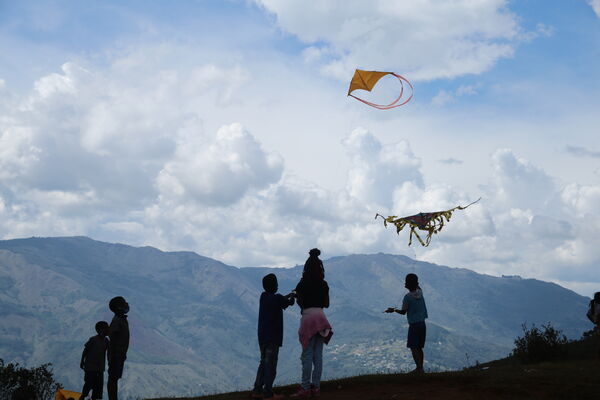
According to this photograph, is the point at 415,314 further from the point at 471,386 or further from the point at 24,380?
the point at 24,380

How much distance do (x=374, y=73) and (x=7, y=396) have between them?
33.5 metres

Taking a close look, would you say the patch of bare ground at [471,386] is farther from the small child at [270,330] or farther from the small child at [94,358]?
the small child at [94,358]

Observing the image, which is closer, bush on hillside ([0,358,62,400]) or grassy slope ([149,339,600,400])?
grassy slope ([149,339,600,400])

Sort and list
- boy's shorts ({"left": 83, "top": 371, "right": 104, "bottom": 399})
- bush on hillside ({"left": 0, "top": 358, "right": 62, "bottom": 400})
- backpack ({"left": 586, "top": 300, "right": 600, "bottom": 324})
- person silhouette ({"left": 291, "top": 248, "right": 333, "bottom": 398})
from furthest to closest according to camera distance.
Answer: bush on hillside ({"left": 0, "top": 358, "right": 62, "bottom": 400})
backpack ({"left": 586, "top": 300, "right": 600, "bottom": 324})
boy's shorts ({"left": 83, "top": 371, "right": 104, "bottom": 399})
person silhouette ({"left": 291, "top": 248, "right": 333, "bottom": 398})

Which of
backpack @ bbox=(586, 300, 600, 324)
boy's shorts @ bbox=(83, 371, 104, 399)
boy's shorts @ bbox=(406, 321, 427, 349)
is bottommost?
boy's shorts @ bbox=(83, 371, 104, 399)

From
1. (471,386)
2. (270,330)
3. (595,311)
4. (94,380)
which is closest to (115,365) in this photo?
(94,380)

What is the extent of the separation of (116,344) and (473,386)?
28.9 ft

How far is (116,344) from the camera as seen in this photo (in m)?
15.1

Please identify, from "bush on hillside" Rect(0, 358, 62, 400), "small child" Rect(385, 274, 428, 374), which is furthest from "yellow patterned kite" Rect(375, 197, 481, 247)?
"bush on hillside" Rect(0, 358, 62, 400)

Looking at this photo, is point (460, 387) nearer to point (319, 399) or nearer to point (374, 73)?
point (319, 399)

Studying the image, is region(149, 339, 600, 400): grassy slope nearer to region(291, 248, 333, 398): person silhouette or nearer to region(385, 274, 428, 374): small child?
region(291, 248, 333, 398): person silhouette

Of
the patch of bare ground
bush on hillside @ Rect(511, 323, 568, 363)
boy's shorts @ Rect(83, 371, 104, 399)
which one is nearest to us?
the patch of bare ground

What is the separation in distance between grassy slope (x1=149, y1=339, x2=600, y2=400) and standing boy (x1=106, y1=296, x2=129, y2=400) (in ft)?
9.94

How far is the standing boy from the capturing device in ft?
49.4
